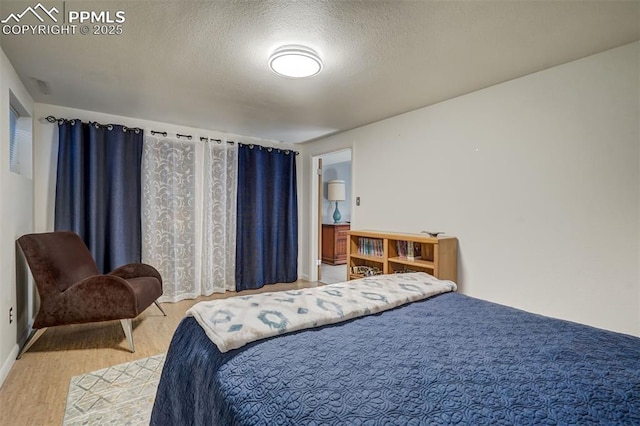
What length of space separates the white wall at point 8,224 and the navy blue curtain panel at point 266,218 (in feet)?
7.16

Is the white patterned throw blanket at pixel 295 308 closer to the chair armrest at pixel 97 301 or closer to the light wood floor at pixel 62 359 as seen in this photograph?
the light wood floor at pixel 62 359

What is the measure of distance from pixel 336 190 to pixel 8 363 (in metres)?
5.32

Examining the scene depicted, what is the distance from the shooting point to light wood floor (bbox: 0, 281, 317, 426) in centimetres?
170

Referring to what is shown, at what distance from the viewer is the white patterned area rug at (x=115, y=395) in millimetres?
1631

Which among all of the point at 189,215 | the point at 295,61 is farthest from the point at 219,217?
the point at 295,61

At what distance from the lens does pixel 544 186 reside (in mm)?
2256

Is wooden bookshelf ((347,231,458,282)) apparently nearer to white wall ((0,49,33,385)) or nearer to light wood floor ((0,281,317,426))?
light wood floor ((0,281,317,426))

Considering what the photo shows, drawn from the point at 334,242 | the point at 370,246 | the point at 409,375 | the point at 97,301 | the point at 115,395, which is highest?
the point at 370,246

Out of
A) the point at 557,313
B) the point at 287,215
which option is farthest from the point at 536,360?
the point at 287,215

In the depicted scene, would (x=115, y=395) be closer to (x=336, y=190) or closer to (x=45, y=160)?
(x=45, y=160)

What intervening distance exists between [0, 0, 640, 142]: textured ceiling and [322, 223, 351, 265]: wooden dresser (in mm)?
3484

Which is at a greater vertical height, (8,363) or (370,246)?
(370,246)

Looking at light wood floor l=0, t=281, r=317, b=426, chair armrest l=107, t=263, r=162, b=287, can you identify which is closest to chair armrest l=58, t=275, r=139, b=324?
light wood floor l=0, t=281, r=317, b=426

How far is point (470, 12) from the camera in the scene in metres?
1.60
